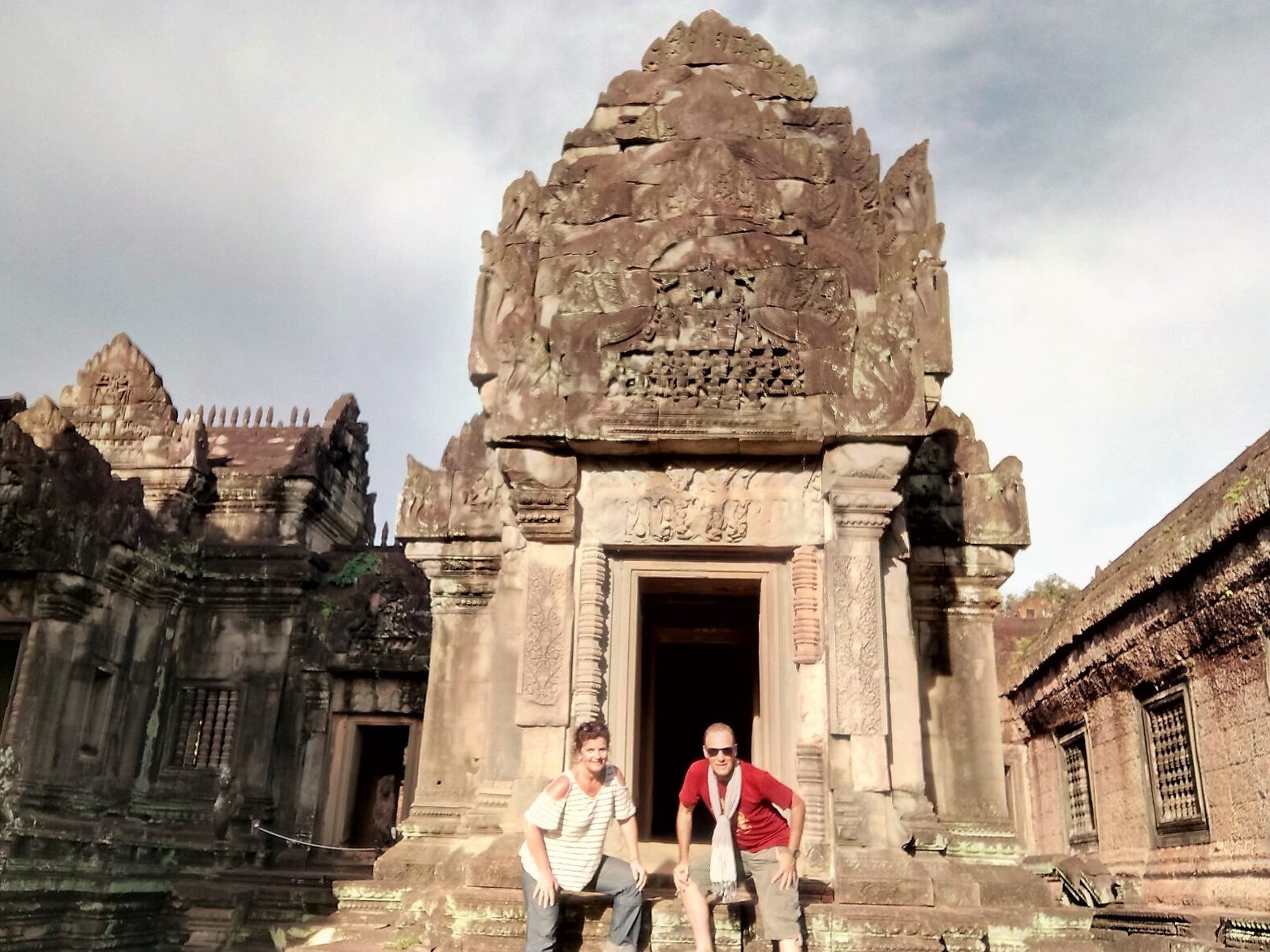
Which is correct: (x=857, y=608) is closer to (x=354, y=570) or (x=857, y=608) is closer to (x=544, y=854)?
(x=544, y=854)

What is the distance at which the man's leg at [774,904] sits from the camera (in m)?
5.22

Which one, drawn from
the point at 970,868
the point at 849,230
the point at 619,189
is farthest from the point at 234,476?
the point at 970,868

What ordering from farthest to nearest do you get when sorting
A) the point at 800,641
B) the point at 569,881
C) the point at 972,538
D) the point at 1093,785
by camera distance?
the point at 1093,785, the point at 972,538, the point at 800,641, the point at 569,881

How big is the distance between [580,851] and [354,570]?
11.5 meters

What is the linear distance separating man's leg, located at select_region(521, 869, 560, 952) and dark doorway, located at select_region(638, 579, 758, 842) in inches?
160

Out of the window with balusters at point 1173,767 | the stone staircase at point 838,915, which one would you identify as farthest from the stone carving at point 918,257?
the window with balusters at point 1173,767

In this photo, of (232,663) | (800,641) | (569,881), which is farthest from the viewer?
(232,663)

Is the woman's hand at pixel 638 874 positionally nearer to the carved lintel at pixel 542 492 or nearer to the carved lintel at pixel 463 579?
the carved lintel at pixel 542 492

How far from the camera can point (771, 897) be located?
17.4 feet

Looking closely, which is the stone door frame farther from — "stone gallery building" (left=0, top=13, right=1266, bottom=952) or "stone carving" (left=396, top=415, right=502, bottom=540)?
"stone carving" (left=396, top=415, right=502, bottom=540)

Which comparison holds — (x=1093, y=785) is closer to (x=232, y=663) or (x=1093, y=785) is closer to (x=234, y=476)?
(x=232, y=663)

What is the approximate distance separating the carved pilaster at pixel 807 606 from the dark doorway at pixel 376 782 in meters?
10.1

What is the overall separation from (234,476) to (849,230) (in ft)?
42.3

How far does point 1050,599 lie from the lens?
102 ft
